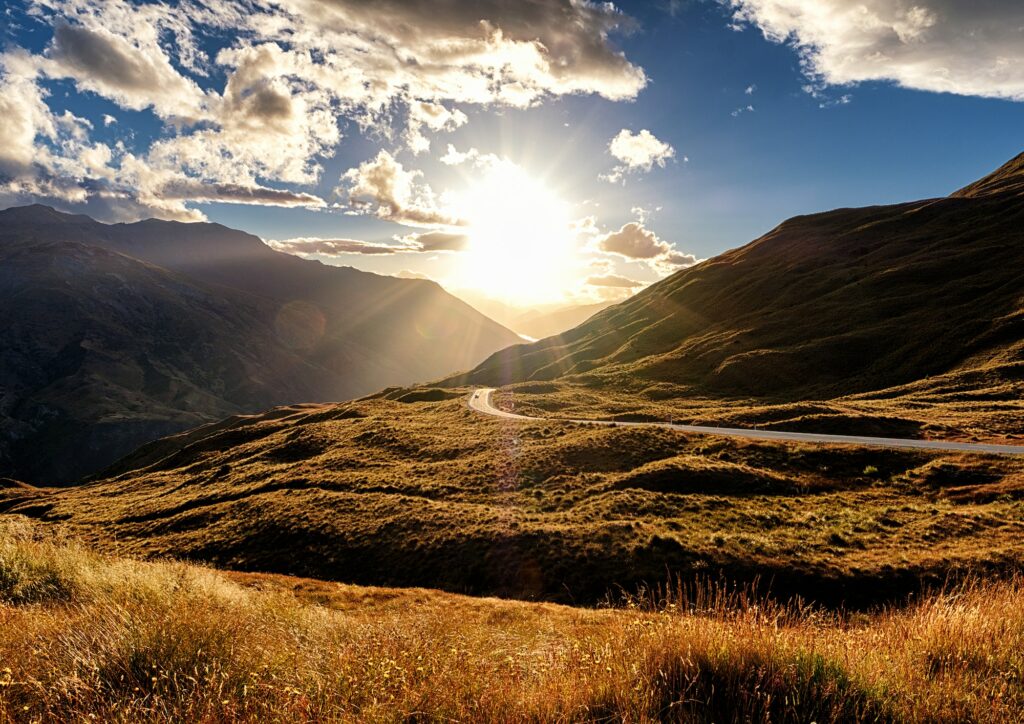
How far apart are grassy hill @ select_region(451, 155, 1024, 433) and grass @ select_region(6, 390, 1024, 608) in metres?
19.3

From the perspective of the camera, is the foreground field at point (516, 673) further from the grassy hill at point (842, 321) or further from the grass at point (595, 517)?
the grassy hill at point (842, 321)

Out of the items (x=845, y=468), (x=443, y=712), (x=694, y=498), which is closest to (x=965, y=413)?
(x=845, y=468)

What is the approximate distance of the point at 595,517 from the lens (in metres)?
27.7

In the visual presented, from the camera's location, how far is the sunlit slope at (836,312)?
235ft

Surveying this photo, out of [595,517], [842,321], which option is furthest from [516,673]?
[842,321]

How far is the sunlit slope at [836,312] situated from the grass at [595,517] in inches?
1643

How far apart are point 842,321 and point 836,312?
4.45 metres

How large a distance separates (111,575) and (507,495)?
24.2 meters

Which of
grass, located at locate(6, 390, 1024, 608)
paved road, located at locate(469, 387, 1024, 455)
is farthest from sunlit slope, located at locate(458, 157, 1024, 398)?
grass, located at locate(6, 390, 1024, 608)

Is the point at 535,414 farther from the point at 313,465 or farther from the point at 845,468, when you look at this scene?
the point at 845,468

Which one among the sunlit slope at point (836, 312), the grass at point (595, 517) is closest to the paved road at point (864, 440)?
the grass at point (595, 517)

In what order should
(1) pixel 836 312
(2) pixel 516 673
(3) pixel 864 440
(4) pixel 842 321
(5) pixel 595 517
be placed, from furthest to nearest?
(1) pixel 836 312, (4) pixel 842 321, (3) pixel 864 440, (5) pixel 595 517, (2) pixel 516 673

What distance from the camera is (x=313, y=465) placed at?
159 ft

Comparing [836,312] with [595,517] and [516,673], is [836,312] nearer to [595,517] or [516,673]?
[595,517]
